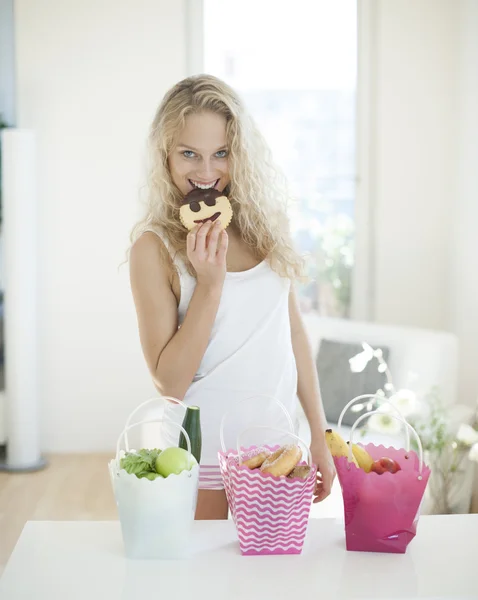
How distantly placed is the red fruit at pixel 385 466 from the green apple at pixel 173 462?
0.30 m

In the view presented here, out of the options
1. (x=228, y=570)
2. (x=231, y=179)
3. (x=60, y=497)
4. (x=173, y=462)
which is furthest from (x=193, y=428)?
(x=60, y=497)

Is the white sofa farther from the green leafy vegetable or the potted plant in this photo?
the green leafy vegetable

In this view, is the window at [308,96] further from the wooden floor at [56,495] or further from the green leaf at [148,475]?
the green leaf at [148,475]

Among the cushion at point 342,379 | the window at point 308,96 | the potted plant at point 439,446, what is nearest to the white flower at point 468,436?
the potted plant at point 439,446

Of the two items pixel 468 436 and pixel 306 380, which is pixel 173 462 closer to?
pixel 306 380

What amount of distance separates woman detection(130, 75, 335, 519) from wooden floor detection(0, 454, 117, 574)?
1.78 m

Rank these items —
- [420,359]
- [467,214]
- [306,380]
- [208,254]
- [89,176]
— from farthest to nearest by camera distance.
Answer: [89,176] → [467,214] → [420,359] → [306,380] → [208,254]

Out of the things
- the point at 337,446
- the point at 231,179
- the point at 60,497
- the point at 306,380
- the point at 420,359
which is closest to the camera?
the point at 337,446

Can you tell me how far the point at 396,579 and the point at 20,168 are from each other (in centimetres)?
333

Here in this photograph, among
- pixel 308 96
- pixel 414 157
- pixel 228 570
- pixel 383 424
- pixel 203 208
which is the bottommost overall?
pixel 383 424

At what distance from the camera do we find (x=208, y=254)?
1.47 m

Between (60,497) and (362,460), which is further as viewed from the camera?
(60,497)

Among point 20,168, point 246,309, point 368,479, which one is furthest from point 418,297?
point 368,479

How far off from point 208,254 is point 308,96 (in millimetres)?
3263
